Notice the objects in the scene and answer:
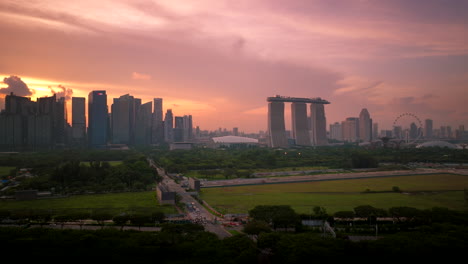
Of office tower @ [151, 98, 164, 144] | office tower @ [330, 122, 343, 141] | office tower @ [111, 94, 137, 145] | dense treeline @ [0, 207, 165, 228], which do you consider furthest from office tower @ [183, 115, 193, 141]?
dense treeline @ [0, 207, 165, 228]

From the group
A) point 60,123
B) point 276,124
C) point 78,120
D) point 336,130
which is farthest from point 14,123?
point 336,130

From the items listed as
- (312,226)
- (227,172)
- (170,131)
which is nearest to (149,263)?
(312,226)

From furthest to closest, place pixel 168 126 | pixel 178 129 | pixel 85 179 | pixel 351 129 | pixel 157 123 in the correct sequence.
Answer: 1. pixel 351 129
2. pixel 178 129
3. pixel 168 126
4. pixel 157 123
5. pixel 85 179

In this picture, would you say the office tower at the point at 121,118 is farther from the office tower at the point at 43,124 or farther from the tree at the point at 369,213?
the tree at the point at 369,213

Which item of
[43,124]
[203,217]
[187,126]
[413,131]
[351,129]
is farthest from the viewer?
[413,131]

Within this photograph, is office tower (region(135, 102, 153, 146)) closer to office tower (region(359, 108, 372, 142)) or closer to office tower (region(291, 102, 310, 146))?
office tower (region(291, 102, 310, 146))

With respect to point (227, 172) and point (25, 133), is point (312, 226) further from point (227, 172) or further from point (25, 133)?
point (25, 133)

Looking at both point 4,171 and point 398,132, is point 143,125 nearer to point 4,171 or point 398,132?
point 4,171
